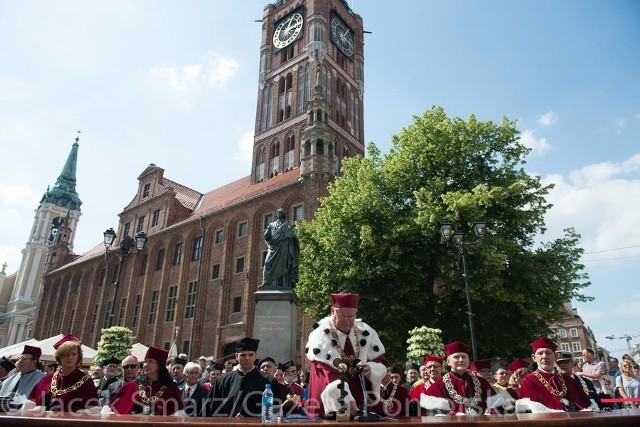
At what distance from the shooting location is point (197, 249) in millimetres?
34438

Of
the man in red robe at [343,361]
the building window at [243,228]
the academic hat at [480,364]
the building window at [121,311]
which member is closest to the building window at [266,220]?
the building window at [243,228]

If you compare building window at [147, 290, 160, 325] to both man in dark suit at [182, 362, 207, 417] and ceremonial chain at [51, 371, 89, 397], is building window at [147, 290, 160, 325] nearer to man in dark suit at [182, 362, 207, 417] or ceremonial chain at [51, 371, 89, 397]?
man in dark suit at [182, 362, 207, 417]

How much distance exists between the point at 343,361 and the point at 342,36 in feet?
144

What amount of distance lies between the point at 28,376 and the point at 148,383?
7.73 ft

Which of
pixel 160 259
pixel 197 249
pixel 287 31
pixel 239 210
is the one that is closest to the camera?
pixel 239 210

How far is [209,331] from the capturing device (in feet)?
97.1

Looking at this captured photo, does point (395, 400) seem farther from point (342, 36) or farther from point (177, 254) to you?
point (342, 36)

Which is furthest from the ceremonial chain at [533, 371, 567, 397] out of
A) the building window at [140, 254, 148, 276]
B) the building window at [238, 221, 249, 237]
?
the building window at [140, 254, 148, 276]

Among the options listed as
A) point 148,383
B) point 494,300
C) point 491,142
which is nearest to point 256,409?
point 148,383

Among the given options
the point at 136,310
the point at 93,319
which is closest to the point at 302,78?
the point at 136,310

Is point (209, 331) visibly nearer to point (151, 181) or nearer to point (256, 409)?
point (151, 181)

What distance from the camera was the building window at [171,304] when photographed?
109ft

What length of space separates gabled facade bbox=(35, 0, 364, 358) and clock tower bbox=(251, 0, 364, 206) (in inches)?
4.8

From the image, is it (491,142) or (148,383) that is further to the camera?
(491,142)
